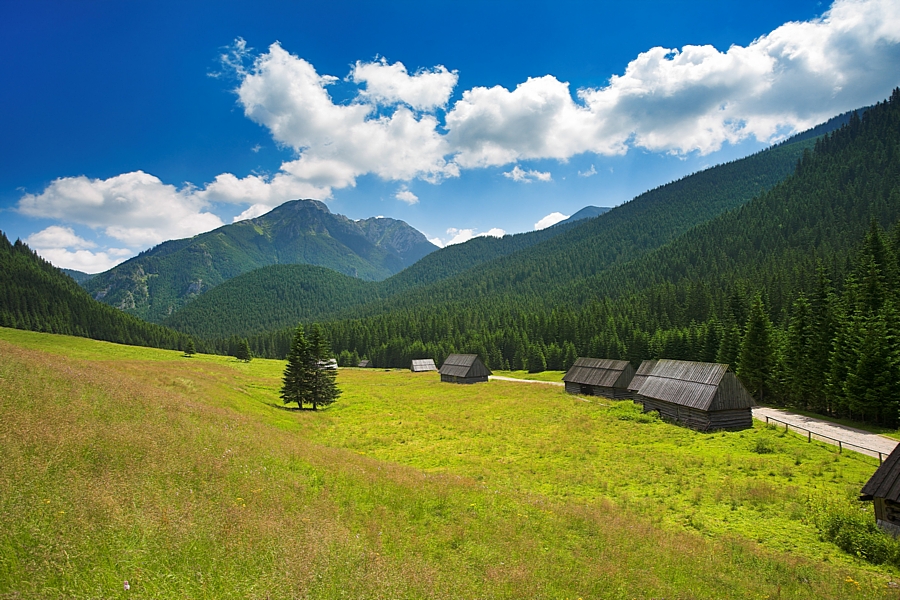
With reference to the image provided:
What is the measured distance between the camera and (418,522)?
13.3m

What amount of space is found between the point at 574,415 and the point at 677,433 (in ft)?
33.3

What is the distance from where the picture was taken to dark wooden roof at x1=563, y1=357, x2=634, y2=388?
5580 cm

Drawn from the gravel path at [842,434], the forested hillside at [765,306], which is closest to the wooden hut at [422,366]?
the forested hillside at [765,306]

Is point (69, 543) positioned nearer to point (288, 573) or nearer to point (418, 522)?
point (288, 573)

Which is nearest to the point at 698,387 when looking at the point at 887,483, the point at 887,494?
the point at 887,483

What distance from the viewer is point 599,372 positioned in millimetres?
58688

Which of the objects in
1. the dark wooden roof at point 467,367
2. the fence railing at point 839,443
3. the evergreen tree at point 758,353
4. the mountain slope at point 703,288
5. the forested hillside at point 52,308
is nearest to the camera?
the fence railing at point 839,443

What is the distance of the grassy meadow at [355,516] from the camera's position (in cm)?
791

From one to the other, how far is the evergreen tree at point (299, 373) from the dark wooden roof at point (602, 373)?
38.0 m

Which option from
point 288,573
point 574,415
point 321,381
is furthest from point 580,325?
point 288,573

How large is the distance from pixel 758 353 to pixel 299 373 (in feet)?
179

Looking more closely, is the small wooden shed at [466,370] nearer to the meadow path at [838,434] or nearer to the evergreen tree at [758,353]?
the evergreen tree at [758,353]

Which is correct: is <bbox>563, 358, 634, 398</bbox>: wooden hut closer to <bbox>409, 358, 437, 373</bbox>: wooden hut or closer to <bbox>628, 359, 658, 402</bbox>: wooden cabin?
<bbox>628, 359, 658, 402</bbox>: wooden cabin

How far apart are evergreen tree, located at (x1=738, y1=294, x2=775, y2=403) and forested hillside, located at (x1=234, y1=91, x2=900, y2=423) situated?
0.15 meters
